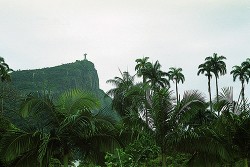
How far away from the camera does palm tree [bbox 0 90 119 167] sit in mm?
13172

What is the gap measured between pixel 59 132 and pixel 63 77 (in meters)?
128

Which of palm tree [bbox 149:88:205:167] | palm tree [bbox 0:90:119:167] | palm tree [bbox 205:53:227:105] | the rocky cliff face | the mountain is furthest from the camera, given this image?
the rocky cliff face

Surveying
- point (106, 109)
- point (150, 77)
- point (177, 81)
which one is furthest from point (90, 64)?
point (106, 109)

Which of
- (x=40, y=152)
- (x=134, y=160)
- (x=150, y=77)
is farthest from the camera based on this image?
(x=150, y=77)

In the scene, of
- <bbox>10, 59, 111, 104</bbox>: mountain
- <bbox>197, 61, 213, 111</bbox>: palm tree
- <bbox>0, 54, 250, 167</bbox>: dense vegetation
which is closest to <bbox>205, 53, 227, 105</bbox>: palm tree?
<bbox>197, 61, 213, 111</bbox>: palm tree

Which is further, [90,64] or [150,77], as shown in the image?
[90,64]

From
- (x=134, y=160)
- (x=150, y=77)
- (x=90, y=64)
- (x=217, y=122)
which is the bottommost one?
(x=134, y=160)

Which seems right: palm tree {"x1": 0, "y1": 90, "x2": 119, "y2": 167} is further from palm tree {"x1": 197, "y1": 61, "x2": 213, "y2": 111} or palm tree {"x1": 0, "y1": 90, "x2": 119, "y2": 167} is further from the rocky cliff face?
the rocky cliff face

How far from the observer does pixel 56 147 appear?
1363cm

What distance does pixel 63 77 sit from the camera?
5477 inches

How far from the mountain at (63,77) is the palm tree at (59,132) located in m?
103

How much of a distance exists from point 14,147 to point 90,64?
148920mm

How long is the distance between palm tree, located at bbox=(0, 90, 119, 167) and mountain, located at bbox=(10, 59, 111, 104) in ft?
336

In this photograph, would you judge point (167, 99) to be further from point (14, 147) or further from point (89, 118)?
point (14, 147)
